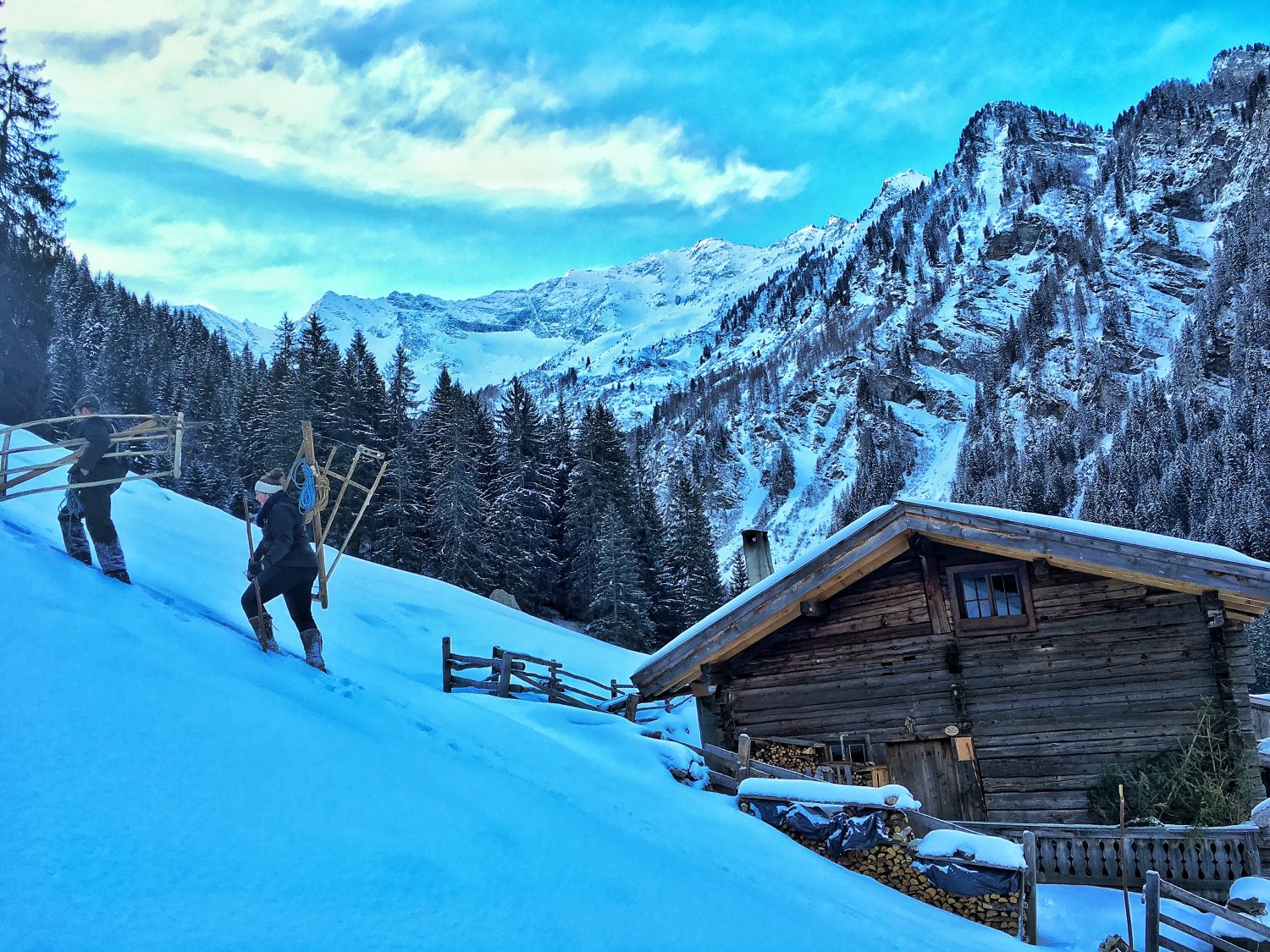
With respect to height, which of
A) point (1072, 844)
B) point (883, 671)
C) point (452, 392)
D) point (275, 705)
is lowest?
point (1072, 844)

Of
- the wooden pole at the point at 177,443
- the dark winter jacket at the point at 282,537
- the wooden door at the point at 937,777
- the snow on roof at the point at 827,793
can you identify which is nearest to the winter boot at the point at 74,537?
the wooden pole at the point at 177,443

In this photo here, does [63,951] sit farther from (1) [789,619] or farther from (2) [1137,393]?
(2) [1137,393]

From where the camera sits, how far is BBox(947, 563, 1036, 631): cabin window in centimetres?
1238

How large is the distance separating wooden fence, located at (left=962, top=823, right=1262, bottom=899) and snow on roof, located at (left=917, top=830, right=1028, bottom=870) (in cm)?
180

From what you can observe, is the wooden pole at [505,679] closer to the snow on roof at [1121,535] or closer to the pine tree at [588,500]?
the snow on roof at [1121,535]

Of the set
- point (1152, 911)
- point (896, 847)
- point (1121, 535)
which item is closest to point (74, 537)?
point (896, 847)

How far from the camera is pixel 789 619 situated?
536 inches

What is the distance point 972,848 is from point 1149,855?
10.8 ft

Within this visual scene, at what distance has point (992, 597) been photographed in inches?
499

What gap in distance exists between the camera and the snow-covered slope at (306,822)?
4055mm

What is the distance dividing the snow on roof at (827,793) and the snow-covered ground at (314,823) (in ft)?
2.39

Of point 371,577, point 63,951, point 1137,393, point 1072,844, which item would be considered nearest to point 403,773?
point 63,951

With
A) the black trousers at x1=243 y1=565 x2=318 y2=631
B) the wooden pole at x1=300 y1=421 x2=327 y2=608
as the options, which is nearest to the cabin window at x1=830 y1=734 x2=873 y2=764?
the wooden pole at x1=300 y1=421 x2=327 y2=608

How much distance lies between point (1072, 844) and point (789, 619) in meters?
4.97
